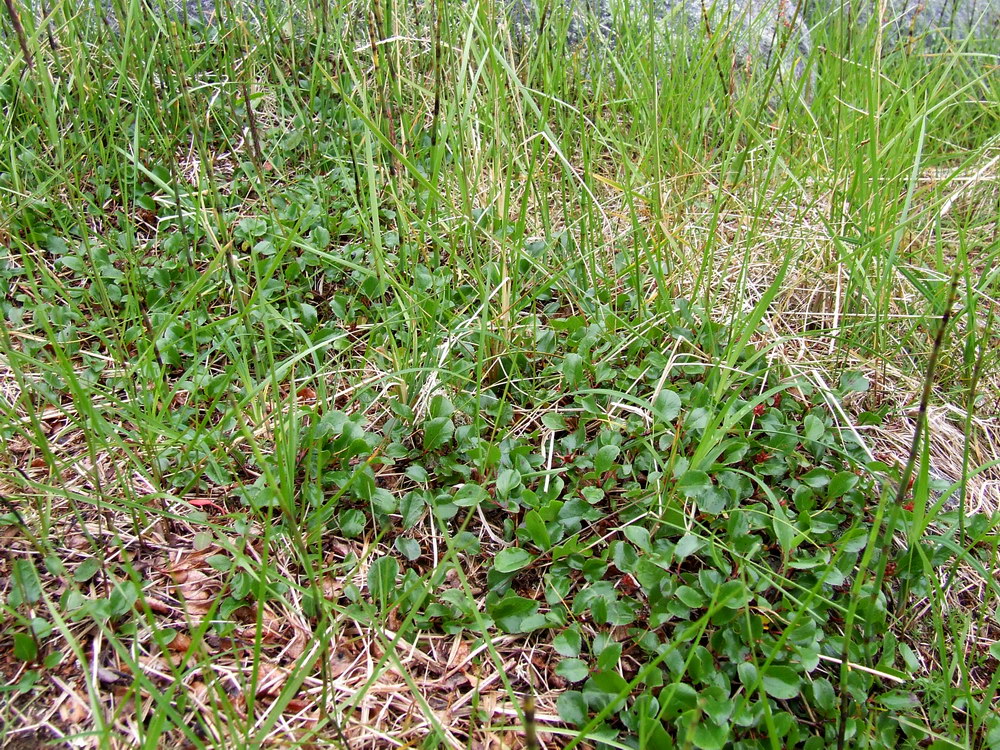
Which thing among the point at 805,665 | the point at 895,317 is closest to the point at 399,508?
the point at 805,665

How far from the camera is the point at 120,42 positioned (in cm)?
253

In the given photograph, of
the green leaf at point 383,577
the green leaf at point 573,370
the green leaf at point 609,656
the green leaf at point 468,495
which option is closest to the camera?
the green leaf at point 609,656

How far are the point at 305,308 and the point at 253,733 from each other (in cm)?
108

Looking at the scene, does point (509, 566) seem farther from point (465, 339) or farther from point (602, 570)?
point (465, 339)

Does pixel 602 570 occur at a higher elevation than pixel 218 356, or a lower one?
lower

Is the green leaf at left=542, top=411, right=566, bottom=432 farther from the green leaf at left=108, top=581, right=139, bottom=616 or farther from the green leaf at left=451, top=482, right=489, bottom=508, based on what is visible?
the green leaf at left=108, top=581, right=139, bottom=616

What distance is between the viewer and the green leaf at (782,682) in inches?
53.7

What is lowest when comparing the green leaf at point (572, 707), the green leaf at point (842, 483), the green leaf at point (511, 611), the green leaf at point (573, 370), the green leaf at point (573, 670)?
the green leaf at point (572, 707)

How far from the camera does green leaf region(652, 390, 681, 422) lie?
69.6 inches

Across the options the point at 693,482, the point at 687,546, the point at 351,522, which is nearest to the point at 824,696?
the point at 687,546

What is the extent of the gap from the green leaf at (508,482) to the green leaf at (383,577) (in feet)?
0.92

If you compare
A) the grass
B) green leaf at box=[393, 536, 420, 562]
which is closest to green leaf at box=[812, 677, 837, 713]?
the grass

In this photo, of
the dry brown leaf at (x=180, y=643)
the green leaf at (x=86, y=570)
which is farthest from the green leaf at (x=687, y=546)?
the green leaf at (x=86, y=570)

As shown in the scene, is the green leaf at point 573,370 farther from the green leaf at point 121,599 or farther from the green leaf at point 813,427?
the green leaf at point 121,599
